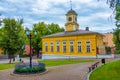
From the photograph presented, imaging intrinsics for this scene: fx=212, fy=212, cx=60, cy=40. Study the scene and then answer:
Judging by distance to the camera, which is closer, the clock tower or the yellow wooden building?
the yellow wooden building

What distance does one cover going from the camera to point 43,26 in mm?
63219

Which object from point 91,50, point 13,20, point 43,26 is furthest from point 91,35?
point 43,26

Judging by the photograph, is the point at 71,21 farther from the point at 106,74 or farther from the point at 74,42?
the point at 106,74

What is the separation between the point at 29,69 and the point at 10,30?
18.5m

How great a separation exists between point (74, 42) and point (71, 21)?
18.7ft

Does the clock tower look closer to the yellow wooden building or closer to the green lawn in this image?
the yellow wooden building

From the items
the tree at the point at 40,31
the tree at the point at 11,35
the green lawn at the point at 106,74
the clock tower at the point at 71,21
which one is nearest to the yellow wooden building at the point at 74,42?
the clock tower at the point at 71,21

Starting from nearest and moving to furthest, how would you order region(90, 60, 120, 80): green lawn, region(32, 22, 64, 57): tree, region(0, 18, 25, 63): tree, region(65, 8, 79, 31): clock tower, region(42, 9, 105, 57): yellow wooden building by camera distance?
region(90, 60, 120, 80): green lawn < region(0, 18, 25, 63): tree < region(42, 9, 105, 57): yellow wooden building < region(65, 8, 79, 31): clock tower < region(32, 22, 64, 57): tree

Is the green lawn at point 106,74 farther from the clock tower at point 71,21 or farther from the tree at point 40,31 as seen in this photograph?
the tree at point 40,31

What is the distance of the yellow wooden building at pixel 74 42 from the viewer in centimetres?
4269

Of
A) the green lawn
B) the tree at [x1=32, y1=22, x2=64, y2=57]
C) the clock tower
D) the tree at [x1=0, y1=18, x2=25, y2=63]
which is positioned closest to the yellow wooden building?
the clock tower

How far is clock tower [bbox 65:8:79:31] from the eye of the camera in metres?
48.1

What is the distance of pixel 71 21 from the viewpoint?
48375mm

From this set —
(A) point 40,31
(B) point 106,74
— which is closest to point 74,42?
(A) point 40,31
